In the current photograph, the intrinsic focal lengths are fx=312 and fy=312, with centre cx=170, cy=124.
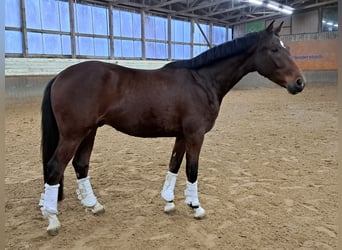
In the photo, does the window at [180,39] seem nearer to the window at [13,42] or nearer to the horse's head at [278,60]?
the window at [13,42]

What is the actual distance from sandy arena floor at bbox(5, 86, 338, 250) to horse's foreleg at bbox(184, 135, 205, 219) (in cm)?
9

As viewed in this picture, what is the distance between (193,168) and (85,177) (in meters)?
0.92

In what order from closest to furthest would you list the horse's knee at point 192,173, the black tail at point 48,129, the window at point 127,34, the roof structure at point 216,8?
the black tail at point 48,129 < the horse's knee at point 192,173 < the window at point 127,34 < the roof structure at point 216,8

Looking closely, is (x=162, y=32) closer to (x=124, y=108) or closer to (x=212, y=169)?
(x=212, y=169)

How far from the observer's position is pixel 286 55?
2502mm

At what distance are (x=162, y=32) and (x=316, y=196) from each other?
1409cm

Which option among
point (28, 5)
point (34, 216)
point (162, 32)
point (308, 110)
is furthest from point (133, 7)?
point (34, 216)

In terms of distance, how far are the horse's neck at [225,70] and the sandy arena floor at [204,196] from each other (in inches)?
42.3

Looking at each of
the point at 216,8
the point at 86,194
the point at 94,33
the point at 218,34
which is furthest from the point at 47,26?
the point at 218,34

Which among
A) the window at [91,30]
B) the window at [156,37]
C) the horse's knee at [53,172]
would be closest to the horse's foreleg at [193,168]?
the horse's knee at [53,172]

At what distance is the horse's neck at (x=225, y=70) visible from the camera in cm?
260

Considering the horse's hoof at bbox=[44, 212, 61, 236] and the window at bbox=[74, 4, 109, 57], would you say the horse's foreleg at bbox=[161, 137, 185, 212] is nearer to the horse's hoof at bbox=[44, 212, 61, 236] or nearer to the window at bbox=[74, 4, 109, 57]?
the horse's hoof at bbox=[44, 212, 61, 236]

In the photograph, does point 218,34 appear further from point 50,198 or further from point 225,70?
point 50,198

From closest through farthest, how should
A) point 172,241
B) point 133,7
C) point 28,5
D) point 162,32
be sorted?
point 172,241 < point 28,5 < point 133,7 < point 162,32
